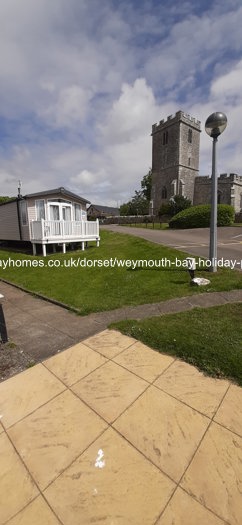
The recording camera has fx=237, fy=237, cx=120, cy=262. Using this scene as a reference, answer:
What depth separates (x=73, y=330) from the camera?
4.34 metres

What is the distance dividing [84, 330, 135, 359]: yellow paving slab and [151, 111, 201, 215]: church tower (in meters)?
43.7

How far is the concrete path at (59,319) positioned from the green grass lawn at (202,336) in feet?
1.29

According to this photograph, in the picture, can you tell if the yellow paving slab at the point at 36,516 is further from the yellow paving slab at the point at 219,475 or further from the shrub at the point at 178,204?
the shrub at the point at 178,204

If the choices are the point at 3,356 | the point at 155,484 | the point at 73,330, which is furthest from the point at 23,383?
the point at 155,484

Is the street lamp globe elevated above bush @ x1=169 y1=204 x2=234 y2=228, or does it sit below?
above

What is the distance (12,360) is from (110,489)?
2.31m

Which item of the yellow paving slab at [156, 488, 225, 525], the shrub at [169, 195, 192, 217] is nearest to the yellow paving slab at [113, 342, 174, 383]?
the yellow paving slab at [156, 488, 225, 525]

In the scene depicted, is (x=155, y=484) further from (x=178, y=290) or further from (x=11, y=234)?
(x=11, y=234)

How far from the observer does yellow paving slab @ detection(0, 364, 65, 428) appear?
8.34 ft

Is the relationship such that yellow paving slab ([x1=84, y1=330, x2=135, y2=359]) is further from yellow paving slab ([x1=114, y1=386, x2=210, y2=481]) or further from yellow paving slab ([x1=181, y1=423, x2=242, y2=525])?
yellow paving slab ([x1=181, y1=423, x2=242, y2=525])

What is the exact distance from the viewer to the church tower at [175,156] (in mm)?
44188

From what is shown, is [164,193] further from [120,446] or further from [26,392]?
[120,446]

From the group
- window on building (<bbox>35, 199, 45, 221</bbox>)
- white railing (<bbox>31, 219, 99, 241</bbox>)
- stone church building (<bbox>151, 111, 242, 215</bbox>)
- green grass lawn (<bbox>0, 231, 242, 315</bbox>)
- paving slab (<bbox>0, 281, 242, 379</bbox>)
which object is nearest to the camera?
paving slab (<bbox>0, 281, 242, 379</bbox>)

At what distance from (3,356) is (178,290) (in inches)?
161
